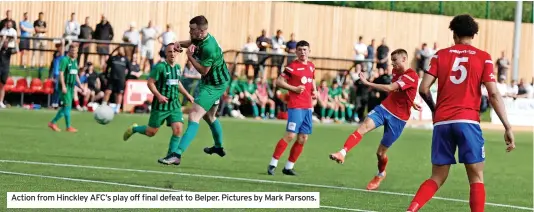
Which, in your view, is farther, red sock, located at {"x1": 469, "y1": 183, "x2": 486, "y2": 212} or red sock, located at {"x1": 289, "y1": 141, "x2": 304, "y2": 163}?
red sock, located at {"x1": 289, "y1": 141, "x2": 304, "y2": 163}

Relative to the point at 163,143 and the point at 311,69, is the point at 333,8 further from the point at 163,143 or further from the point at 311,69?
the point at 311,69

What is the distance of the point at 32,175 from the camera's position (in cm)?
1511

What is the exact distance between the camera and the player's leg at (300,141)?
1826 centimetres

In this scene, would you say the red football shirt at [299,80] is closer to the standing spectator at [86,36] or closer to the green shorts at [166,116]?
the green shorts at [166,116]

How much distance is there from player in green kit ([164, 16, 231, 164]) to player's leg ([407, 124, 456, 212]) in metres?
5.05

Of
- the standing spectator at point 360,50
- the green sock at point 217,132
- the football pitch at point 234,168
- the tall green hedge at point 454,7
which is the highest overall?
the tall green hedge at point 454,7

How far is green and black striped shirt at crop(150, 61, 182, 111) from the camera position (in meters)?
18.6

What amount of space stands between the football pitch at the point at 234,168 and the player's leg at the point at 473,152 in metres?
2.18

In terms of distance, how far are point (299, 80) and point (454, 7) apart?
109ft

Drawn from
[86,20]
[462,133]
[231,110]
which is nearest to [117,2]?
[86,20]

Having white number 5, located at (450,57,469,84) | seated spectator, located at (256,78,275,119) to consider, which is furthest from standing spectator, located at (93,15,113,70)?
white number 5, located at (450,57,469,84)

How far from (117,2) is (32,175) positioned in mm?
25994

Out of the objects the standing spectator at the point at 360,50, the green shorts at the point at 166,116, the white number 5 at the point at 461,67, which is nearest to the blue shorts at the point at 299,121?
the green shorts at the point at 166,116

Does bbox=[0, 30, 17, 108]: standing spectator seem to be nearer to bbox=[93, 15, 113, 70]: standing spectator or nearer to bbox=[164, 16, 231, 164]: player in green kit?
bbox=[93, 15, 113, 70]: standing spectator
